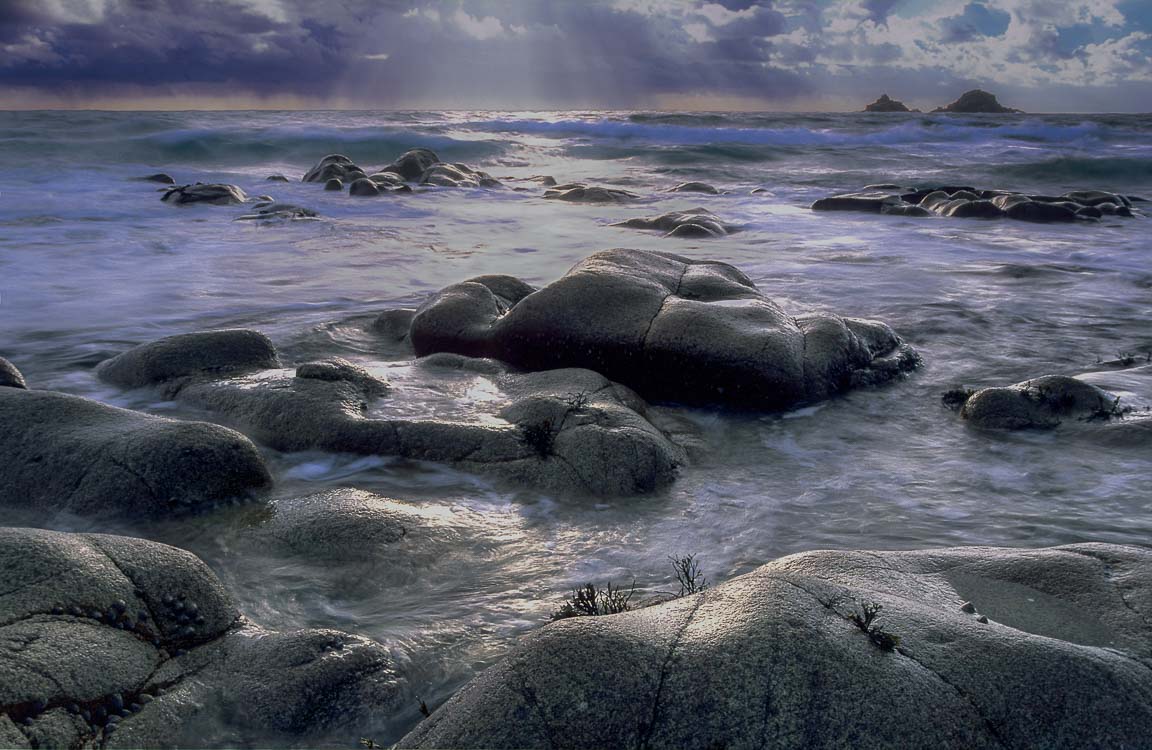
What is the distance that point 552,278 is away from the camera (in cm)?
1184

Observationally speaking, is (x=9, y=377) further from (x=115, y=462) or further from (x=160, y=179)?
(x=160, y=179)

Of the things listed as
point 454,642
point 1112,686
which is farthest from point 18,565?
point 1112,686

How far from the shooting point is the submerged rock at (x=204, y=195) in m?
20.1

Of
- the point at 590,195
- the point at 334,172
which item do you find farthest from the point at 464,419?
the point at 334,172

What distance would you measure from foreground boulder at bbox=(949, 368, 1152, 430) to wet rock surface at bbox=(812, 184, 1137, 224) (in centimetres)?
1326

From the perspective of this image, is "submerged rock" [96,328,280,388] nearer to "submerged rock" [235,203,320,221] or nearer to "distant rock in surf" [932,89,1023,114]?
"submerged rock" [235,203,320,221]

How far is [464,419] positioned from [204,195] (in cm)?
1678

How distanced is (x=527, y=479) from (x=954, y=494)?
2411 mm

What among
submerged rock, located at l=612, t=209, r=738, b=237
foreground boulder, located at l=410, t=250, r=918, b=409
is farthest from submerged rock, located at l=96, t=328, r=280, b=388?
submerged rock, located at l=612, t=209, r=738, b=237

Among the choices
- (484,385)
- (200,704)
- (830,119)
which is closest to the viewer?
(200,704)

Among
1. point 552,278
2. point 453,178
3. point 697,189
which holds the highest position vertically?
point 453,178

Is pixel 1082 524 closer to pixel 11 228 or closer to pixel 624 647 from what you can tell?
pixel 624 647

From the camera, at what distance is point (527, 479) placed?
17.0 feet

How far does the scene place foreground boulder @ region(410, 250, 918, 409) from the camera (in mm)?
6668
